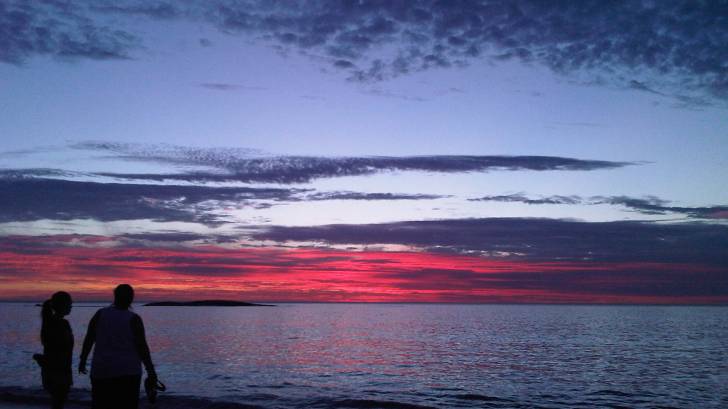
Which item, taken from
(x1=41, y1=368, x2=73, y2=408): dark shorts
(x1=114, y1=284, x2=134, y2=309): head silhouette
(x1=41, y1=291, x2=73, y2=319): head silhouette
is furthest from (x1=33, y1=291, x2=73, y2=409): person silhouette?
(x1=114, y1=284, x2=134, y2=309): head silhouette

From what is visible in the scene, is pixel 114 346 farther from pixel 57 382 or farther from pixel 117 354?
pixel 57 382

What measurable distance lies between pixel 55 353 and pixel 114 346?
4274mm

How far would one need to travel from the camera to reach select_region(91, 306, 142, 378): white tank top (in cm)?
885

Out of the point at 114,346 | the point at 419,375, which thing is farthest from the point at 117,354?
the point at 419,375

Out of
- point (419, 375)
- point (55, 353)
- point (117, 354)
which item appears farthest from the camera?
point (419, 375)

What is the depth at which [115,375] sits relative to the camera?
348 inches

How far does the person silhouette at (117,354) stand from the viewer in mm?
8859

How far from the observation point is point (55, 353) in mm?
12102

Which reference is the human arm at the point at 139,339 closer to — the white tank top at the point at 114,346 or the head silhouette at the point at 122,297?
the white tank top at the point at 114,346

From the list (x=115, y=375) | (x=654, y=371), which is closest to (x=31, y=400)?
(x=115, y=375)

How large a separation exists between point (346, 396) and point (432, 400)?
406cm

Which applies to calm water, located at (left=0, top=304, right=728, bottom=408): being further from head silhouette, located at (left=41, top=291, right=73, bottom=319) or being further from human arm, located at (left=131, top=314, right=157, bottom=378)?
human arm, located at (left=131, top=314, right=157, bottom=378)

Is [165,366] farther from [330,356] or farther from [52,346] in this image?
[52,346]

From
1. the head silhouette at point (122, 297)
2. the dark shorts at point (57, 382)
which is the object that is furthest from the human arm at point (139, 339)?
the dark shorts at point (57, 382)
